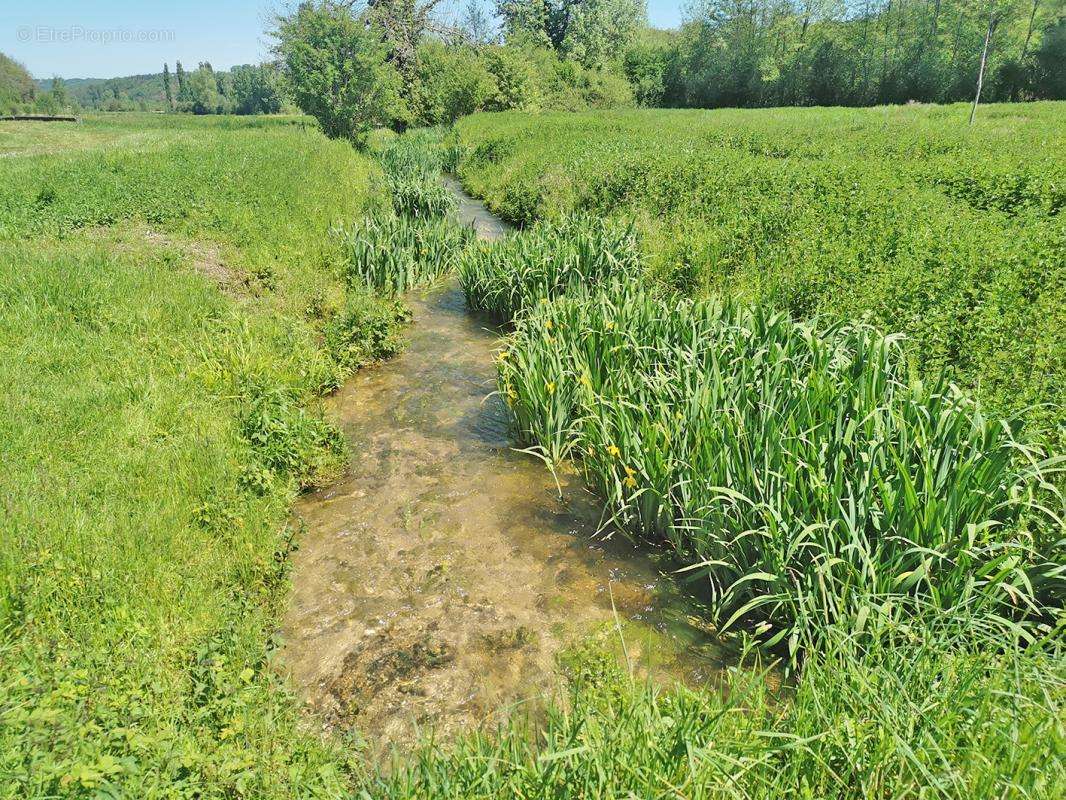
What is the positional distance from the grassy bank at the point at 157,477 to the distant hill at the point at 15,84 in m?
94.8

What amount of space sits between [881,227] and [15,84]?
132023 mm

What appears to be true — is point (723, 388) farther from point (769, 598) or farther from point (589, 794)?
point (589, 794)

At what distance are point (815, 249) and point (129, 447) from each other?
7.30 m

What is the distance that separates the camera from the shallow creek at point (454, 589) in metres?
3.66

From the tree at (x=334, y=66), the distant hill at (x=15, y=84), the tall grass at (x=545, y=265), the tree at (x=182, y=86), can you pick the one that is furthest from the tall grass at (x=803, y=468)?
the tree at (x=182, y=86)

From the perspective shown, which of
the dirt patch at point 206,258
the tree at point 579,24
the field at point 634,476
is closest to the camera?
the field at point 634,476

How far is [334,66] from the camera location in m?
22.6

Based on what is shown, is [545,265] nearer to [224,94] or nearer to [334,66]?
[334,66]

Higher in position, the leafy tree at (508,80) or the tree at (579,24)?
the tree at (579,24)

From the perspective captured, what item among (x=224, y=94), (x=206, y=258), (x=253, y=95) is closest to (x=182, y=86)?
(x=224, y=94)

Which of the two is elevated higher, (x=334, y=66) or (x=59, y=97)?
(x=59, y=97)

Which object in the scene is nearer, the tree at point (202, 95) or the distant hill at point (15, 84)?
the distant hill at point (15, 84)

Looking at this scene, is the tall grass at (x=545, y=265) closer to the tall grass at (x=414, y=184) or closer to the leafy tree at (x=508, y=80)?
the tall grass at (x=414, y=184)

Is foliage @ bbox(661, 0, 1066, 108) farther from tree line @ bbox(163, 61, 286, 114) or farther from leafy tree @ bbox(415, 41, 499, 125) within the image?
tree line @ bbox(163, 61, 286, 114)
